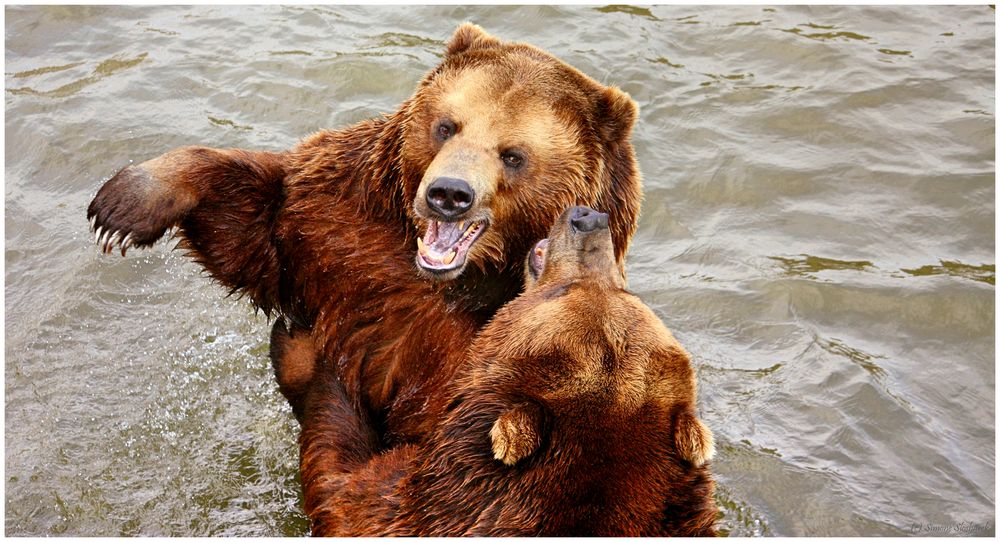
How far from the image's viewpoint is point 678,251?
340 inches

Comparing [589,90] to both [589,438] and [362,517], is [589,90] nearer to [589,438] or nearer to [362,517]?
[589,438]

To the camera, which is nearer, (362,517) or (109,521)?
(362,517)

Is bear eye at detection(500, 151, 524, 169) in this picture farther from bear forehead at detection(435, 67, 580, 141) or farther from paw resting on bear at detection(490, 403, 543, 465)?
paw resting on bear at detection(490, 403, 543, 465)

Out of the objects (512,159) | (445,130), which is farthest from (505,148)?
(445,130)

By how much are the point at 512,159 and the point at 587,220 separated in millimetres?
640

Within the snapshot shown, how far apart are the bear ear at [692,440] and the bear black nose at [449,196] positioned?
1346 millimetres

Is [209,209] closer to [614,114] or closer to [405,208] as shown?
[405,208]

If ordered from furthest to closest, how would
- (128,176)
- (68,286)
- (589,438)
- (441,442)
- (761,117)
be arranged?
1. (761,117)
2. (68,286)
3. (128,176)
4. (441,442)
5. (589,438)

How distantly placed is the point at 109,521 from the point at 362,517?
1.66 m

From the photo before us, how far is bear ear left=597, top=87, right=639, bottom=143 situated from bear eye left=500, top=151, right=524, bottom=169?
0.48 metres

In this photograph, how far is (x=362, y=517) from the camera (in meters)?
5.20

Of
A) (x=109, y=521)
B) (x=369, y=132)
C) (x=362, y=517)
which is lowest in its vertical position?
(x=109, y=521)

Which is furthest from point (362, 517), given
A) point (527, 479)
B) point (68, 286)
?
point (68, 286)

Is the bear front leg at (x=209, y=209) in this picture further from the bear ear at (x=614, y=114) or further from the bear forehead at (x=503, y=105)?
the bear ear at (x=614, y=114)
